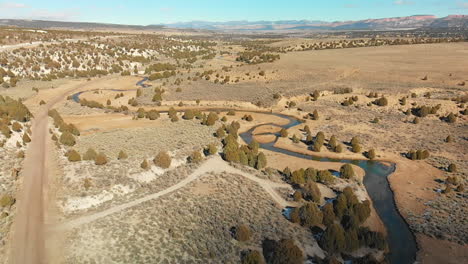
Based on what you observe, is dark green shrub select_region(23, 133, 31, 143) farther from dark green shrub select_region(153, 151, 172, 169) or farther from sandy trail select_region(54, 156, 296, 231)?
→ sandy trail select_region(54, 156, 296, 231)

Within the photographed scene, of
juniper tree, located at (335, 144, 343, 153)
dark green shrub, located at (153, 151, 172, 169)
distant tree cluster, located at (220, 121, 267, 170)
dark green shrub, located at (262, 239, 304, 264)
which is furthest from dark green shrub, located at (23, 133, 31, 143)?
juniper tree, located at (335, 144, 343, 153)

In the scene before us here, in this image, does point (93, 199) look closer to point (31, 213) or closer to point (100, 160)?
point (31, 213)

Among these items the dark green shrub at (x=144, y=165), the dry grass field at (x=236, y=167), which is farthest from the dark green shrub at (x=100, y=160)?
the dark green shrub at (x=144, y=165)

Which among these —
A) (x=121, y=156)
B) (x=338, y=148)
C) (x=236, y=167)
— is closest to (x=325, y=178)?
(x=236, y=167)

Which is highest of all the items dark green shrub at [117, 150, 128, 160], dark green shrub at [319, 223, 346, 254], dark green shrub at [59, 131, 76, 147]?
dark green shrub at [59, 131, 76, 147]

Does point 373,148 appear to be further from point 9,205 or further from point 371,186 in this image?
point 9,205

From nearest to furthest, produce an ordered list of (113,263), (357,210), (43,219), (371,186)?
(113,263) → (43,219) → (357,210) → (371,186)

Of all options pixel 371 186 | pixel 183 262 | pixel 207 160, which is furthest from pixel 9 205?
pixel 371 186

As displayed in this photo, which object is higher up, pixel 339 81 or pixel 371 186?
pixel 339 81
